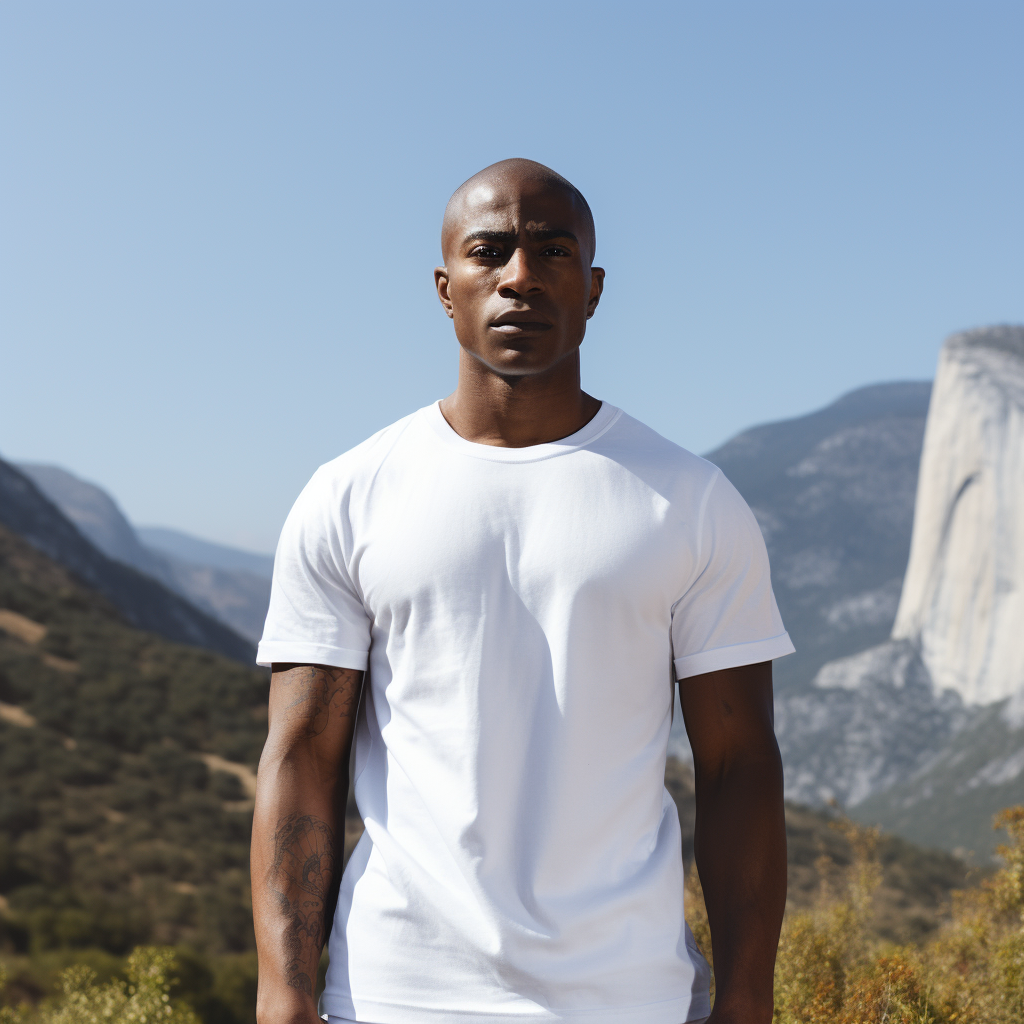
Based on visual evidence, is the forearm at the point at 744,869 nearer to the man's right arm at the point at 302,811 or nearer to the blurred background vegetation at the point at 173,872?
the man's right arm at the point at 302,811

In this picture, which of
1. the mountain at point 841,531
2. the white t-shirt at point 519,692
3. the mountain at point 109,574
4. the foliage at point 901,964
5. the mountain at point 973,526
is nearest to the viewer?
the white t-shirt at point 519,692

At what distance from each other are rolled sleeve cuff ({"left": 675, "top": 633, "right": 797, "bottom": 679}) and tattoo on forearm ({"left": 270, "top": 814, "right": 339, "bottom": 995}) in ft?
2.81

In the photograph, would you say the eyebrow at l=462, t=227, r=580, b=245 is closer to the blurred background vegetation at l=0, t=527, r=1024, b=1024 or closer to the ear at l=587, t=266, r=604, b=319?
the ear at l=587, t=266, r=604, b=319

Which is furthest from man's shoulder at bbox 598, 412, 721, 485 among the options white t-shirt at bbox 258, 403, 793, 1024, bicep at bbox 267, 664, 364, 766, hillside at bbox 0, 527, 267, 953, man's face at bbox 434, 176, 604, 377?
hillside at bbox 0, 527, 267, 953

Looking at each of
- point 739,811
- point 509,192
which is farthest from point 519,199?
point 739,811

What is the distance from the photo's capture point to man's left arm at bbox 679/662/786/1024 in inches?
89.7

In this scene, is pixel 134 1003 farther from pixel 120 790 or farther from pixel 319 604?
pixel 120 790

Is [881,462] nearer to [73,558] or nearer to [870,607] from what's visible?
[870,607]

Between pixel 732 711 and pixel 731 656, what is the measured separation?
133 millimetres

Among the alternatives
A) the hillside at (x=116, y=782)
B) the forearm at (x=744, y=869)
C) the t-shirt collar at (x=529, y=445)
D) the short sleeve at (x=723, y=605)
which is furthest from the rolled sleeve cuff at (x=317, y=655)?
the hillside at (x=116, y=782)

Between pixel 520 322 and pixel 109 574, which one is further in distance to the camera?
Answer: pixel 109 574

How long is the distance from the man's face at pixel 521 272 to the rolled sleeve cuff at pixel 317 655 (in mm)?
705

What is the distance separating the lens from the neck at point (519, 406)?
2.46 metres

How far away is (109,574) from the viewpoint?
211 ft
